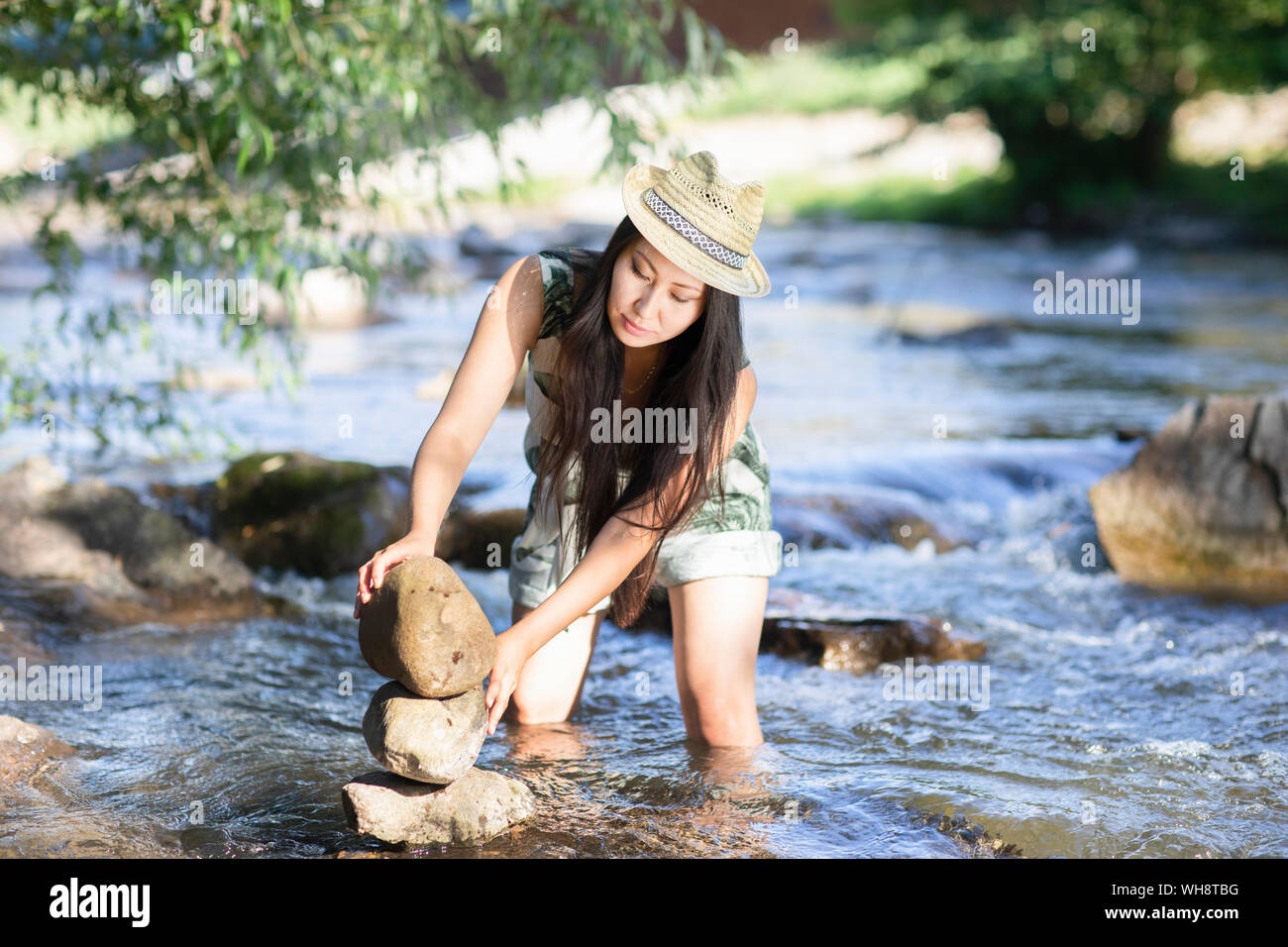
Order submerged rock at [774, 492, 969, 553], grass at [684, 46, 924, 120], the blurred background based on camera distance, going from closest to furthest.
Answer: the blurred background
submerged rock at [774, 492, 969, 553]
grass at [684, 46, 924, 120]

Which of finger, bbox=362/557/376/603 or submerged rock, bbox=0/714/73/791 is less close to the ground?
finger, bbox=362/557/376/603

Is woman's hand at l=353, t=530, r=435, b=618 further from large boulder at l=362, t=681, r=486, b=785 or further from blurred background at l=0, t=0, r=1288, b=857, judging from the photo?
blurred background at l=0, t=0, r=1288, b=857

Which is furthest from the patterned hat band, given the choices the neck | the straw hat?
the neck

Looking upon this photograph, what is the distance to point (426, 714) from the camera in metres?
2.82

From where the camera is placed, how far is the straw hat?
2973mm

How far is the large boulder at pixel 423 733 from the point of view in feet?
9.21

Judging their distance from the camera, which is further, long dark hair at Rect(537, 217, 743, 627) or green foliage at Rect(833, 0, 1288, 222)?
green foliage at Rect(833, 0, 1288, 222)

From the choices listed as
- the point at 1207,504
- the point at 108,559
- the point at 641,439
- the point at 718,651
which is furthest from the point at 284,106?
the point at 1207,504

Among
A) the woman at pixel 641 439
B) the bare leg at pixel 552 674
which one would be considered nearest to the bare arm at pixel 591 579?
the woman at pixel 641 439

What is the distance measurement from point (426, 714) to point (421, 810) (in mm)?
256

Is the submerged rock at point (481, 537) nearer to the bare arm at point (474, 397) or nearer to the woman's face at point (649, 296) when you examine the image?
the bare arm at point (474, 397)

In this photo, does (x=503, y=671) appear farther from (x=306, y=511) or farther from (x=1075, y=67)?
(x=1075, y=67)

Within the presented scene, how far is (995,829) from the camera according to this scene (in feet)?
10.7

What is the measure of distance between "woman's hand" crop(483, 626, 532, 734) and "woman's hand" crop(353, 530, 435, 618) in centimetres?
26
